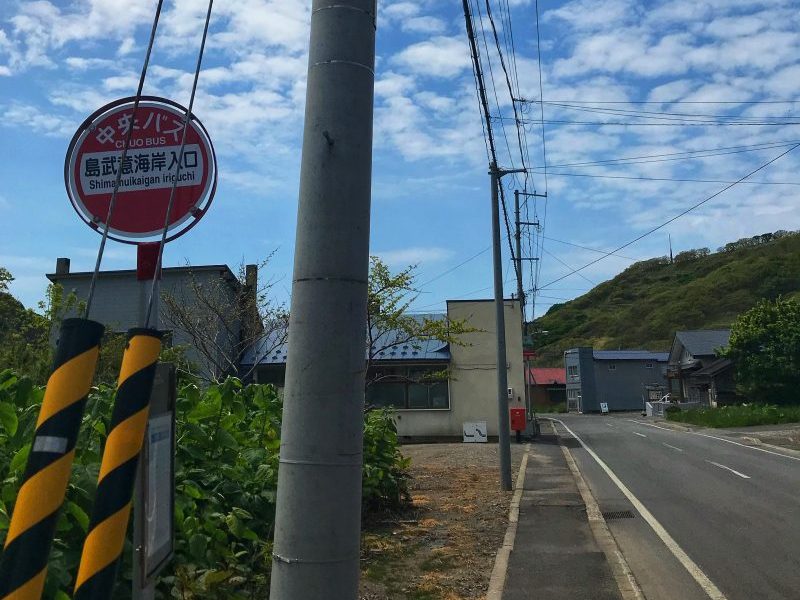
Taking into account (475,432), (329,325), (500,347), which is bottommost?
(475,432)

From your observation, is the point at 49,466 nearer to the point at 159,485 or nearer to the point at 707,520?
the point at 159,485

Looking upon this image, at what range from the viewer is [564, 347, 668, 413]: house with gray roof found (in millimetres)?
75875

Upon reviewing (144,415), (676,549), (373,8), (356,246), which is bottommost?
(676,549)

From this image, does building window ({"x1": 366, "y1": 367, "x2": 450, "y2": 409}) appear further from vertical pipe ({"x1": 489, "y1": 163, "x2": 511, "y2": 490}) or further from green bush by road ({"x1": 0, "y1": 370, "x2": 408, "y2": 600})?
green bush by road ({"x1": 0, "y1": 370, "x2": 408, "y2": 600})

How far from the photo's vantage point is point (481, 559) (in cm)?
786

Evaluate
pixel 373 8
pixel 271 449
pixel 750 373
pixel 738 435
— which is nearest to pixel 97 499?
pixel 373 8

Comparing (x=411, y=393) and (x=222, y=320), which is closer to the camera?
(x=222, y=320)

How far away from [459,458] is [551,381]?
67065 mm

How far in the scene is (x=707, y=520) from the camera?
1059 centimetres

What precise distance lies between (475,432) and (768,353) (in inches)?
954

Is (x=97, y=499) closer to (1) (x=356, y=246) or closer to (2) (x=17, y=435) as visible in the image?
(1) (x=356, y=246)

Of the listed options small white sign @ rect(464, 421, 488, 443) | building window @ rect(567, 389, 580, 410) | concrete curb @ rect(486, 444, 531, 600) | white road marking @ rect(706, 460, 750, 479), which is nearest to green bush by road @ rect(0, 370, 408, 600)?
concrete curb @ rect(486, 444, 531, 600)

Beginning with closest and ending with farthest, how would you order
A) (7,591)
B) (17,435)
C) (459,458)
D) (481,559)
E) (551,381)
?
1. (7,591)
2. (17,435)
3. (481,559)
4. (459,458)
5. (551,381)

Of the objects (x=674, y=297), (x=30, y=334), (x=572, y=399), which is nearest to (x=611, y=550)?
(x=30, y=334)
